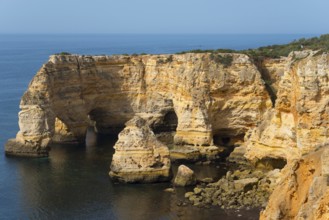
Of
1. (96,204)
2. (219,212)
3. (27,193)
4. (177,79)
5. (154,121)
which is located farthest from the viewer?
(154,121)

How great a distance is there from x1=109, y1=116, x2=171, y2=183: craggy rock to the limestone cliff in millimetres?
8039

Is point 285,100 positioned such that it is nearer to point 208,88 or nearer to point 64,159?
point 208,88

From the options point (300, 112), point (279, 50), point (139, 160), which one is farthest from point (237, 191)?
point (279, 50)

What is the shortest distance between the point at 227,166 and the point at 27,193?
16.7 metres

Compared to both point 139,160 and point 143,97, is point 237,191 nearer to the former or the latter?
point 139,160

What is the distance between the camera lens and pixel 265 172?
4209cm

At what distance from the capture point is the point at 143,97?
191ft

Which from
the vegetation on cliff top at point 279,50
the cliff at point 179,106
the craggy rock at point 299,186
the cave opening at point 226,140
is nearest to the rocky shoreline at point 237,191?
the cliff at point 179,106

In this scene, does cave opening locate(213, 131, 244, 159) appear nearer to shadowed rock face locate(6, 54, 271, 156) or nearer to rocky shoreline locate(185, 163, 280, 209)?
shadowed rock face locate(6, 54, 271, 156)

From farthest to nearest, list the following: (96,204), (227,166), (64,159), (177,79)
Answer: (177,79)
(64,159)
(227,166)
(96,204)

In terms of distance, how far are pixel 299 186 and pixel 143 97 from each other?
41018mm

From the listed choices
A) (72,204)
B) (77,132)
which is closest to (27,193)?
(72,204)

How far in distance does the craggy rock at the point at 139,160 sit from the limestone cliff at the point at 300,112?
26.4 feet

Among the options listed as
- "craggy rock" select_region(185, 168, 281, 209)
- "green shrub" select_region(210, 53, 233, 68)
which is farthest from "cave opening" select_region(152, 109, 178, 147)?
"craggy rock" select_region(185, 168, 281, 209)
